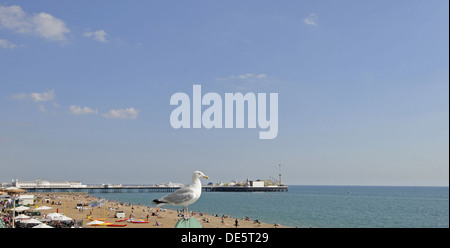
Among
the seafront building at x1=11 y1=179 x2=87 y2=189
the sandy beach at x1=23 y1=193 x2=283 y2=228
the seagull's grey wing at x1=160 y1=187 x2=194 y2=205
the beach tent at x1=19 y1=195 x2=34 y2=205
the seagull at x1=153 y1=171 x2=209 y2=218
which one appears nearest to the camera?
the seagull at x1=153 y1=171 x2=209 y2=218

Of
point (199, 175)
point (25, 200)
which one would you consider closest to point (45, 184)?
point (25, 200)

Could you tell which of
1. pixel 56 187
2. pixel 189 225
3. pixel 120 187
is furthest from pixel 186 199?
pixel 120 187

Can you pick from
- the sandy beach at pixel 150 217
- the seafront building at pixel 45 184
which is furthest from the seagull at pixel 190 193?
the seafront building at pixel 45 184

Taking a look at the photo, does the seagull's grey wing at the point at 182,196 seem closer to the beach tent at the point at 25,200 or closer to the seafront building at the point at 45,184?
the beach tent at the point at 25,200

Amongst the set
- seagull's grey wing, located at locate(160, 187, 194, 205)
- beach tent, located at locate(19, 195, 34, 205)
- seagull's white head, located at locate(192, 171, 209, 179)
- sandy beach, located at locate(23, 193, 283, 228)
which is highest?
seagull's white head, located at locate(192, 171, 209, 179)

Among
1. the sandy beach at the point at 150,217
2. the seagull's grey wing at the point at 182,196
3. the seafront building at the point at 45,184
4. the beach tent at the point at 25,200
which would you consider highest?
the seagull's grey wing at the point at 182,196

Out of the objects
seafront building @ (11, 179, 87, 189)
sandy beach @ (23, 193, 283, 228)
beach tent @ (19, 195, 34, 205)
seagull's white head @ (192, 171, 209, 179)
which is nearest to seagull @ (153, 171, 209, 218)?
seagull's white head @ (192, 171, 209, 179)

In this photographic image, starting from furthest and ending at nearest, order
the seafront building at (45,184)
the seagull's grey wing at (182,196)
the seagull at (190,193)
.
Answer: the seafront building at (45,184), the seagull's grey wing at (182,196), the seagull at (190,193)

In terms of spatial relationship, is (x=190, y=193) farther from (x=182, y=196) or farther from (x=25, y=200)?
(x=25, y=200)

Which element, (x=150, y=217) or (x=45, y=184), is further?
(x=45, y=184)

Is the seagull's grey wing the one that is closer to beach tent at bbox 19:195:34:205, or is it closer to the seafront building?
beach tent at bbox 19:195:34:205
